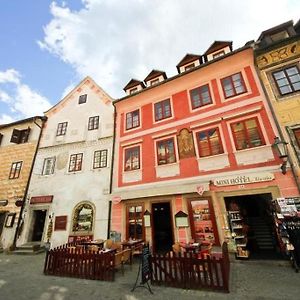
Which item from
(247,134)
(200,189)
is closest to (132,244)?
(200,189)

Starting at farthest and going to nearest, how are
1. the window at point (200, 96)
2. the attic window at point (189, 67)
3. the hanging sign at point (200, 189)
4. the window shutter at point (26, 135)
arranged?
the window shutter at point (26, 135) < the attic window at point (189, 67) < the window at point (200, 96) < the hanging sign at point (200, 189)

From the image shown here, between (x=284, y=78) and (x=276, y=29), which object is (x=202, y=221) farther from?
(x=276, y=29)

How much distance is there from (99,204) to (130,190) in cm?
247

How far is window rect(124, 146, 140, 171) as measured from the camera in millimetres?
12508

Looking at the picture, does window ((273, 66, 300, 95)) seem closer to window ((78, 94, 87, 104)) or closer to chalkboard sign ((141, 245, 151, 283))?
chalkboard sign ((141, 245, 151, 283))

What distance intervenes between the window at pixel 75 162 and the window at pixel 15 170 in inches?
188


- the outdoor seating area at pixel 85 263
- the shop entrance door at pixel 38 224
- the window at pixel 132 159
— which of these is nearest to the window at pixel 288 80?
the window at pixel 132 159

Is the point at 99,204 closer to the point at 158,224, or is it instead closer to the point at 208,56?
the point at 158,224

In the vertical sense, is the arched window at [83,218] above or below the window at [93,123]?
below

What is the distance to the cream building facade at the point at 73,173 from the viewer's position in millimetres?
12781

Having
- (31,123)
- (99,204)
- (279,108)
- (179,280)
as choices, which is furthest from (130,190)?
(31,123)

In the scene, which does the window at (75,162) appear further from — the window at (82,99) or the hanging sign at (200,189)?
the hanging sign at (200,189)

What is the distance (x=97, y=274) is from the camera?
691cm

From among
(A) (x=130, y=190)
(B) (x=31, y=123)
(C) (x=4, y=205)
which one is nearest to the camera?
(A) (x=130, y=190)
